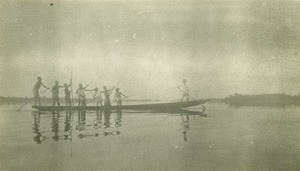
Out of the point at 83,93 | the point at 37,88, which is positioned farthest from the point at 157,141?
the point at 37,88

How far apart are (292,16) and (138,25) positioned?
5.28ft

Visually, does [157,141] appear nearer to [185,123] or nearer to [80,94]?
[185,123]

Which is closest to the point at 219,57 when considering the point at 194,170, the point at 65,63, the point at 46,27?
the point at 194,170

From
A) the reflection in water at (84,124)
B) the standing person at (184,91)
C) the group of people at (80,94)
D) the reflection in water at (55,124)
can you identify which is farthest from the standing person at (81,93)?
the standing person at (184,91)

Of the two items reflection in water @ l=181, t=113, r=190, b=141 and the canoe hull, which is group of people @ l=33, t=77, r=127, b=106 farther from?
reflection in water @ l=181, t=113, r=190, b=141

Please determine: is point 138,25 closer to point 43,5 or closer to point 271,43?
point 43,5

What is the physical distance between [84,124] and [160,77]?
945mm

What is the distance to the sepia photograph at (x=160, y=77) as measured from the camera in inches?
129

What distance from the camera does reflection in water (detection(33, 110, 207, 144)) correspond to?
3.28 m

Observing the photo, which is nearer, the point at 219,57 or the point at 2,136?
the point at 2,136

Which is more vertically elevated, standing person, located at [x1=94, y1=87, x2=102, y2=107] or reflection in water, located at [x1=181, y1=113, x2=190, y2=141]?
standing person, located at [x1=94, y1=87, x2=102, y2=107]

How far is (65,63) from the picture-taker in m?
3.31

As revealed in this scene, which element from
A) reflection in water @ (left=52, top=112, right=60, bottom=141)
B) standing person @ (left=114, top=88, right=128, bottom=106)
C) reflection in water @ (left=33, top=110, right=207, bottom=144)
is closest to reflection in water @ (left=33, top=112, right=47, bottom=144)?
reflection in water @ (left=33, top=110, right=207, bottom=144)

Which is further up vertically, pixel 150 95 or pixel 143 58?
pixel 143 58
